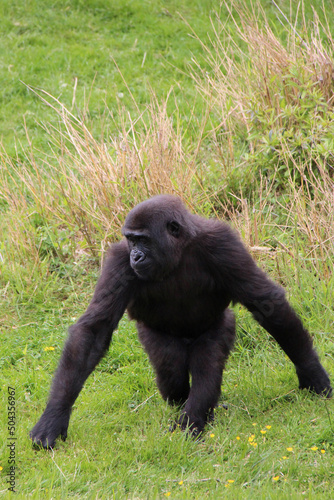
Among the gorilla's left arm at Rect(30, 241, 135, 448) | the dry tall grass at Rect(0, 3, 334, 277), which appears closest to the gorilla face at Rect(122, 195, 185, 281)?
the gorilla's left arm at Rect(30, 241, 135, 448)

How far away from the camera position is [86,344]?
4523 millimetres

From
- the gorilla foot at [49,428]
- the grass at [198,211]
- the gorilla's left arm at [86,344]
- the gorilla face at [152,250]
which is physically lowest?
the grass at [198,211]

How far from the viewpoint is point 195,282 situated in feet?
15.7

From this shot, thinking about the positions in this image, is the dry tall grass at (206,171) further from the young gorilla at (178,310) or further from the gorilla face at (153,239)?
the gorilla face at (153,239)

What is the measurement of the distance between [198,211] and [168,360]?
2.58 m

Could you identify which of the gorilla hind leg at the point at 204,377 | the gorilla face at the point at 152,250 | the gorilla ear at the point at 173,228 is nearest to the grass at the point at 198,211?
the gorilla hind leg at the point at 204,377

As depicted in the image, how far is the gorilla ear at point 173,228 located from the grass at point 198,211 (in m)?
1.37

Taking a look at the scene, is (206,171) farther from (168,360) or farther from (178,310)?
(168,360)

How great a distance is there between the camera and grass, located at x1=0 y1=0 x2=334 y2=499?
165 inches

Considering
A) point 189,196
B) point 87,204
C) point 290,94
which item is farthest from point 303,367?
point 290,94

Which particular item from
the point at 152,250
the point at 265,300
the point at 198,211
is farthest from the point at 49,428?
the point at 198,211

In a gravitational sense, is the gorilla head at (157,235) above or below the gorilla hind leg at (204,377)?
above

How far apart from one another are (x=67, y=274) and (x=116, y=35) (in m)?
6.98

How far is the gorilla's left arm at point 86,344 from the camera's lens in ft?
14.5
